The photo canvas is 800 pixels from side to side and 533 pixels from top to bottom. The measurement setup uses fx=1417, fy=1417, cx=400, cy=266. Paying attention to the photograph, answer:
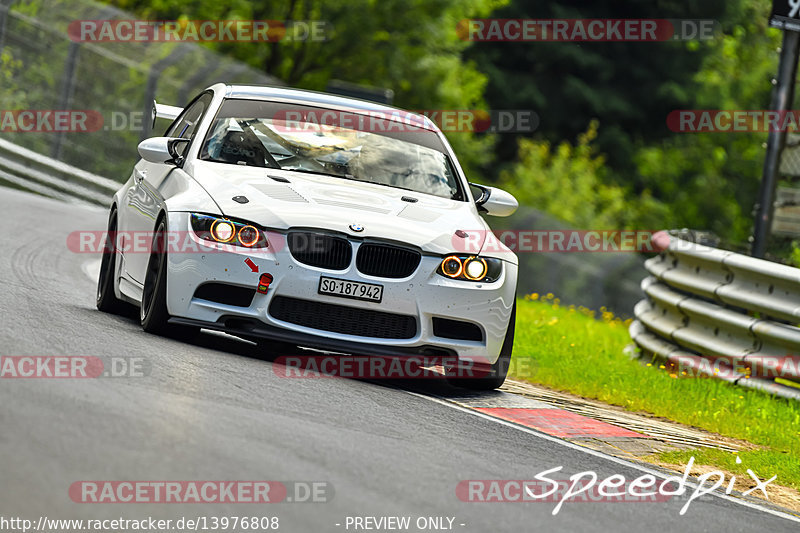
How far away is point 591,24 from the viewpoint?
57.8 meters

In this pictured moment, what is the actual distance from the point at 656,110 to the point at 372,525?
5500 centimetres

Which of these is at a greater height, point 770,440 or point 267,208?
point 267,208

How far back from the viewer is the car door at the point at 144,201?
29.4 feet

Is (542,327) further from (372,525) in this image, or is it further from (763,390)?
(372,525)

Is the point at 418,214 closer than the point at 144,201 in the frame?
Yes

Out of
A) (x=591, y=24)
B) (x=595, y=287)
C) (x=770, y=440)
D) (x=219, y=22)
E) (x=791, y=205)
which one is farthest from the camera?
(x=591, y=24)

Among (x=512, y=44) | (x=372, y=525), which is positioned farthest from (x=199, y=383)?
(x=512, y=44)

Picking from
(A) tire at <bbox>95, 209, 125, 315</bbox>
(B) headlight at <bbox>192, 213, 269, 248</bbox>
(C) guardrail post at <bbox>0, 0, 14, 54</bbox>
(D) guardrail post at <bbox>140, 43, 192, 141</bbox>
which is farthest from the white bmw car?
(C) guardrail post at <bbox>0, 0, 14, 54</bbox>

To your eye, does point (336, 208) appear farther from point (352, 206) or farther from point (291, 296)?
point (291, 296)

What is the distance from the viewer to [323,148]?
9453 mm

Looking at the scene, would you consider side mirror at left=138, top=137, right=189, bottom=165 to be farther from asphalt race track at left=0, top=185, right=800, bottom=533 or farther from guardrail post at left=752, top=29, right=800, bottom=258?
guardrail post at left=752, top=29, right=800, bottom=258

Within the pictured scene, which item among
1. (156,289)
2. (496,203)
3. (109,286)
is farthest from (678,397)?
(109,286)

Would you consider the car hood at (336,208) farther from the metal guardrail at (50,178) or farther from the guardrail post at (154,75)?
the guardrail post at (154,75)

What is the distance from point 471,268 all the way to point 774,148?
542 centimetres
